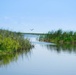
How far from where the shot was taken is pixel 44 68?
18.2 metres

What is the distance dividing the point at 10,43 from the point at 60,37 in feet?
70.9

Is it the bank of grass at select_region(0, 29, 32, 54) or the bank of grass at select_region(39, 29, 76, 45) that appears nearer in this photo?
the bank of grass at select_region(0, 29, 32, 54)

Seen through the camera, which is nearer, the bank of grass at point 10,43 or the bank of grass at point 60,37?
the bank of grass at point 10,43

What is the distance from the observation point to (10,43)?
26453mm

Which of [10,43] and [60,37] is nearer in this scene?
[10,43]

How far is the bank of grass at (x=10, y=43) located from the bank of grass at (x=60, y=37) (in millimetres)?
14873

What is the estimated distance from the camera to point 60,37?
47.3 m

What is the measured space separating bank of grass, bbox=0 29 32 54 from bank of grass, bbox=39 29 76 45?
14.9 metres

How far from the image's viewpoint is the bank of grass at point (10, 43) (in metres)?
Answer: 25.8

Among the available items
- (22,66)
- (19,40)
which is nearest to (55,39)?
(19,40)

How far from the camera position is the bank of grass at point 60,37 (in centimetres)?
4541

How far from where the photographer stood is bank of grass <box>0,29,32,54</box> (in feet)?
84.6

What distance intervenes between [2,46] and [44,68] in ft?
27.0

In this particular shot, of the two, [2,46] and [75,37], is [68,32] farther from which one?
Result: [2,46]
